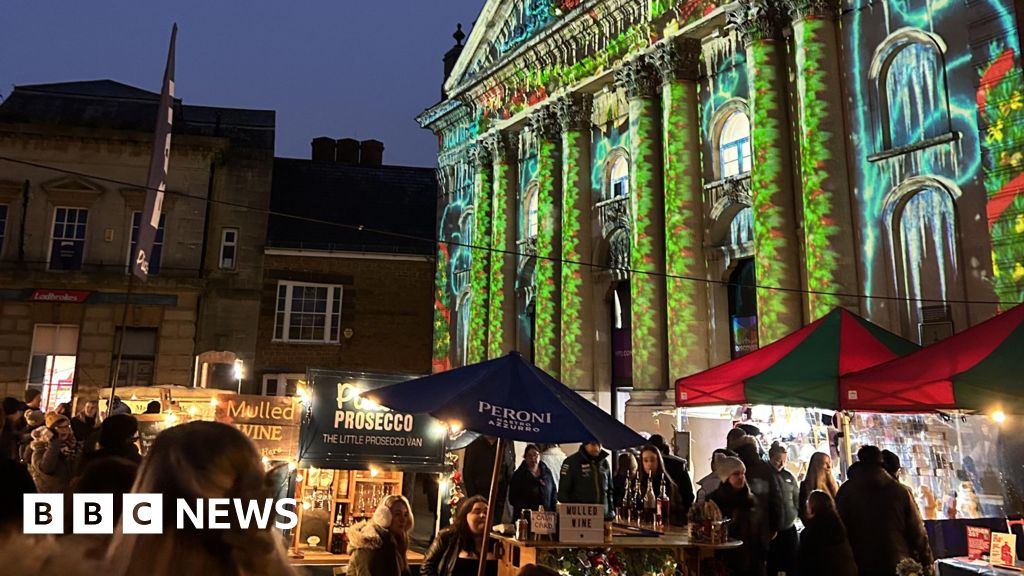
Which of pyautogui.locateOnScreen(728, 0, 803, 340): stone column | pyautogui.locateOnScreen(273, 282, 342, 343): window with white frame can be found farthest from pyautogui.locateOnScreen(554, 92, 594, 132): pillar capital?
pyautogui.locateOnScreen(273, 282, 342, 343): window with white frame

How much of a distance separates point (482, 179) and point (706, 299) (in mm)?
11634

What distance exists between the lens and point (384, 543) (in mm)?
5664

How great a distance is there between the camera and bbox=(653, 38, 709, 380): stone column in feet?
→ 59.0

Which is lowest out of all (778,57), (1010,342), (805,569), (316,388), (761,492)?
(805,569)

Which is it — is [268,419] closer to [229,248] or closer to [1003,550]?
[1003,550]

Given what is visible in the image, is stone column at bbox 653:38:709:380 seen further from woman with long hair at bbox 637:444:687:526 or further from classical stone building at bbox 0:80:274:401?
classical stone building at bbox 0:80:274:401

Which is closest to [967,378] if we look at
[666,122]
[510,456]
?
[510,456]

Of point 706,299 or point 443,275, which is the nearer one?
point 706,299

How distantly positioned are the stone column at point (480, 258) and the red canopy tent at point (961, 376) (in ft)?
60.3

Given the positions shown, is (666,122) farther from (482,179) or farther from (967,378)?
(967,378)

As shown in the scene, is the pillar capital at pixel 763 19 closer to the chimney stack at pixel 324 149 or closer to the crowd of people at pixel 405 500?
the crowd of people at pixel 405 500

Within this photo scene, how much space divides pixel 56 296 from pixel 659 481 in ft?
76.3

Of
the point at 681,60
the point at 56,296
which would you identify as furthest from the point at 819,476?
the point at 56,296

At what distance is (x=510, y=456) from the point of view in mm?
11648
